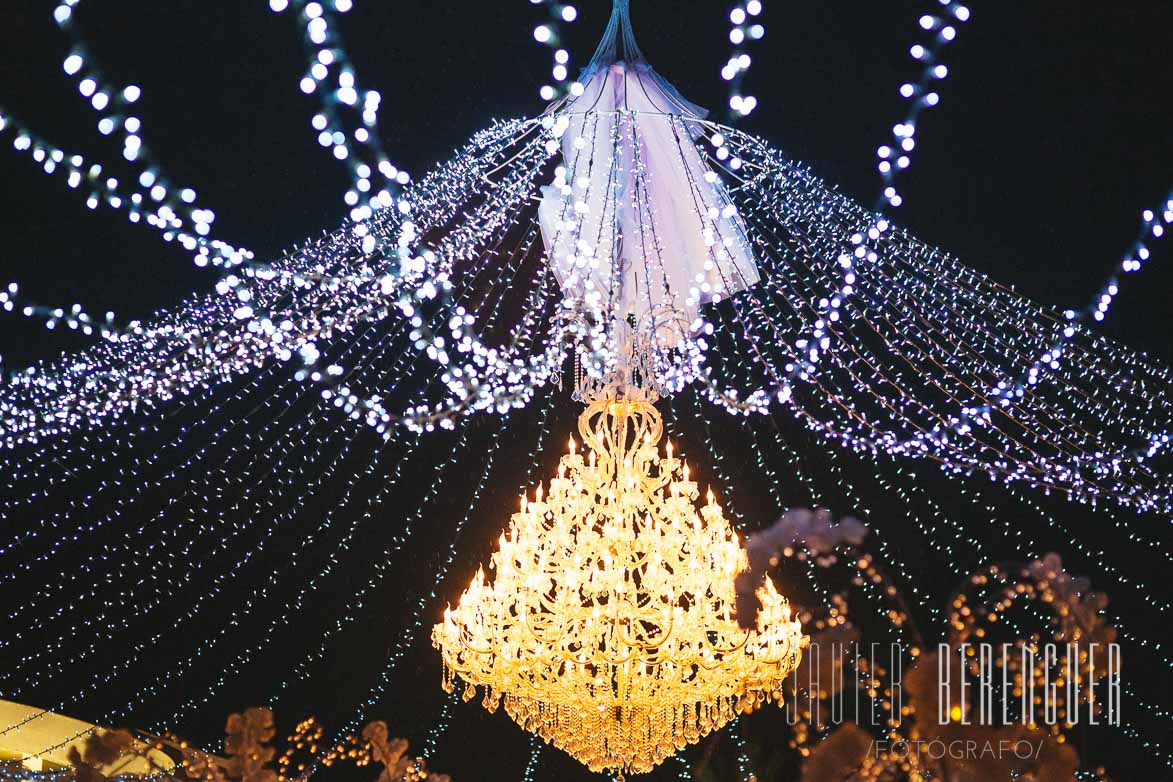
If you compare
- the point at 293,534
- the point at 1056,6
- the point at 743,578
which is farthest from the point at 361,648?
the point at 1056,6

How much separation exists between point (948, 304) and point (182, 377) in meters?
2.74

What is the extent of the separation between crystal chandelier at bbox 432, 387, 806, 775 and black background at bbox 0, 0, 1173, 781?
53.0 inches

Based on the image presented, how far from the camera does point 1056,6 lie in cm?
436

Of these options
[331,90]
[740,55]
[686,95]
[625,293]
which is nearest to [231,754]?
[625,293]

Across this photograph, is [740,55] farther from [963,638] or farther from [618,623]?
[963,638]

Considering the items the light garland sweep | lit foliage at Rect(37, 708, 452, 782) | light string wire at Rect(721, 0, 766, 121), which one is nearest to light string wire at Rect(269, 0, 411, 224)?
the light garland sweep

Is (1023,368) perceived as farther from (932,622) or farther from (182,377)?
(182,377)

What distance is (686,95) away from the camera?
4.64 meters

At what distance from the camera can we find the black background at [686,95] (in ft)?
13.5

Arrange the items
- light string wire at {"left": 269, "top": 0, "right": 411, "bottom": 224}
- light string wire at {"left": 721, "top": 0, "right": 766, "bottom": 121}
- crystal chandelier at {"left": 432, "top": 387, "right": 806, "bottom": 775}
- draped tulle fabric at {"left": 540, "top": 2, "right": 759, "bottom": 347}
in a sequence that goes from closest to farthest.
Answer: light string wire at {"left": 269, "top": 0, "right": 411, "bottom": 224} → light string wire at {"left": 721, "top": 0, "right": 766, "bottom": 121} → draped tulle fabric at {"left": 540, "top": 2, "right": 759, "bottom": 347} → crystal chandelier at {"left": 432, "top": 387, "right": 806, "bottom": 775}

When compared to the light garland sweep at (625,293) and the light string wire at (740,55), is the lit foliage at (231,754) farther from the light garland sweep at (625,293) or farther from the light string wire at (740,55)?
the light string wire at (740,55)

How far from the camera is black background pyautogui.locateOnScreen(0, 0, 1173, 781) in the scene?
13.5 feet

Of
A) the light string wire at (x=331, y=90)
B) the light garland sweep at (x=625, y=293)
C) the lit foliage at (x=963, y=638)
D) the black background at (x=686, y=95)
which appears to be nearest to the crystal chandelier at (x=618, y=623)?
the light garland sweep at (x=625, y=293)

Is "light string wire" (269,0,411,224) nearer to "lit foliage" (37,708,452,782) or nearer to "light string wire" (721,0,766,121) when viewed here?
"light string wire" (721,0,766,121)
